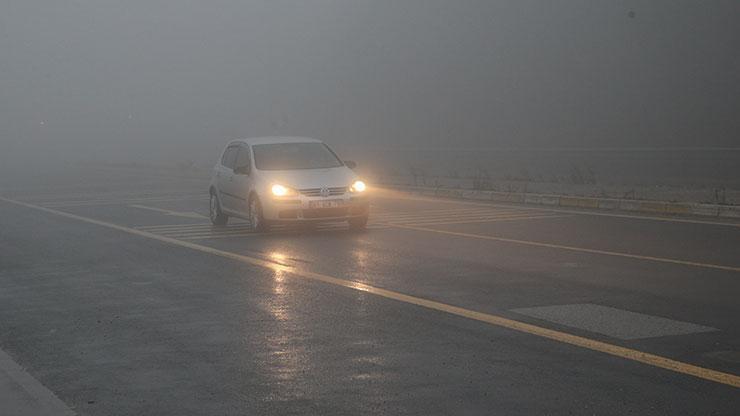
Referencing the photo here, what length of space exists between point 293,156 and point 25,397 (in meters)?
12.3

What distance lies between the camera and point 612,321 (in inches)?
352

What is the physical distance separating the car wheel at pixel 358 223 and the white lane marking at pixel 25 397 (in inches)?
408

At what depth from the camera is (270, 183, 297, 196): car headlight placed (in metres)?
17.2

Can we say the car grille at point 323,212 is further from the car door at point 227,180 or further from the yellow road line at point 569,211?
the yellow road line at point 569,211

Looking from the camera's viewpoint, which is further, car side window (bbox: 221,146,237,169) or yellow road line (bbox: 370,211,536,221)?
yellow road line (bbox: 370,211,536,221)

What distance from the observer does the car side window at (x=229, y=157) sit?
1959 centimetres

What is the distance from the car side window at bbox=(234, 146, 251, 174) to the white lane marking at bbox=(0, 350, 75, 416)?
10915mm

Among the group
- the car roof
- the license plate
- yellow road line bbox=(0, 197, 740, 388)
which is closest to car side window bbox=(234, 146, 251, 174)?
the car roof

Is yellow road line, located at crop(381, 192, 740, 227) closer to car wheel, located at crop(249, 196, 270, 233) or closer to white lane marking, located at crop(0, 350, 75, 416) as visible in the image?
car wheel, located at crop(249, 196, 270, 233)

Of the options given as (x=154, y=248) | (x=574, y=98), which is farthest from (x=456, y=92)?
(x=154, y=248)

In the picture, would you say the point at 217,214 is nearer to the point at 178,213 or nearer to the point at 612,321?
the point at 178,213

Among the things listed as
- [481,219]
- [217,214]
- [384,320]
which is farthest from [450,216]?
[384,320]

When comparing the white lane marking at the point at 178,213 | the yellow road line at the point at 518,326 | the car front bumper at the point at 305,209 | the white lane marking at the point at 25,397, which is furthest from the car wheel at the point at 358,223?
the white lane marking at the point at 25,397

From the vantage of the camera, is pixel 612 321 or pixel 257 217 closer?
pixel 612 321
